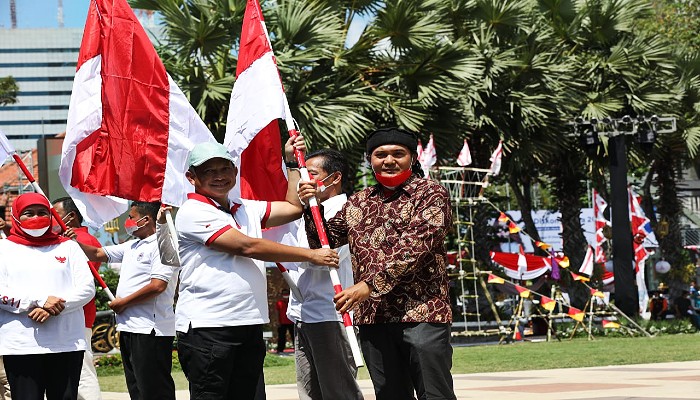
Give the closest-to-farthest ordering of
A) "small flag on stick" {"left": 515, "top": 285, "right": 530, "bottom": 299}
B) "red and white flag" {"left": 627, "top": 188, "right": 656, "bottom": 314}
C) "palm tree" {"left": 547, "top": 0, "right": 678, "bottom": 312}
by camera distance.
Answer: "small flag on stick" {"left": 515, "top": 285, "right": 530, "bottom": 299}, "palm tree" {"left": 547, "top": 0, "right": 678, "bottom": 312}, "red and white flag" {"left": 627, "top": 188, "right": 656, "bottom": 314}

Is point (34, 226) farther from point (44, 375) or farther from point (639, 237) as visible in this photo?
point (639, 237)

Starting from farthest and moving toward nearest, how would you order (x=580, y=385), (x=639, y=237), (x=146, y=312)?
(x=639, y=237), (x=580, y=385), (x=146, y=312)

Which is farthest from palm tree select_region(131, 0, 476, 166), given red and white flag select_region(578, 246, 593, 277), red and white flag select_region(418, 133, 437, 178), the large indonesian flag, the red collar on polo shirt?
the red collar on polo shirt

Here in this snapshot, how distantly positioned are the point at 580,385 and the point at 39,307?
235 inches

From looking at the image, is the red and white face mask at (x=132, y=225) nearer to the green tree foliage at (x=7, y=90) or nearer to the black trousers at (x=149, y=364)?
the black trousers at (x=149, y=364)

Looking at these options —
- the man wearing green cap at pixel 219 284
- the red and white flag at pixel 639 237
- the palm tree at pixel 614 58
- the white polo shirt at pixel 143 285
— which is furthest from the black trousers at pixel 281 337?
the man wearing green cap at pixel 219 284

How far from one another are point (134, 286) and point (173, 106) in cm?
130

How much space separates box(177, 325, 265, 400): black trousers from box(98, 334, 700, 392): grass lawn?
796 centimetres

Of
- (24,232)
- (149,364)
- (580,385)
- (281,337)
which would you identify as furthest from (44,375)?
(281,337)

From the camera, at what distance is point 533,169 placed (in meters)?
31.1

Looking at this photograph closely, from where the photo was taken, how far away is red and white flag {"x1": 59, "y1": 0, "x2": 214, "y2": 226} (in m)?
8.36

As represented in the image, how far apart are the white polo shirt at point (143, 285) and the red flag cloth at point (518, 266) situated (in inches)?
618

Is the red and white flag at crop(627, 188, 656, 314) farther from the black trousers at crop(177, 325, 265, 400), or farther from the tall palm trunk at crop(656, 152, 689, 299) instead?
the black trousers at crop(177, 325, 265, 400)

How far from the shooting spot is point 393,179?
5.87m
